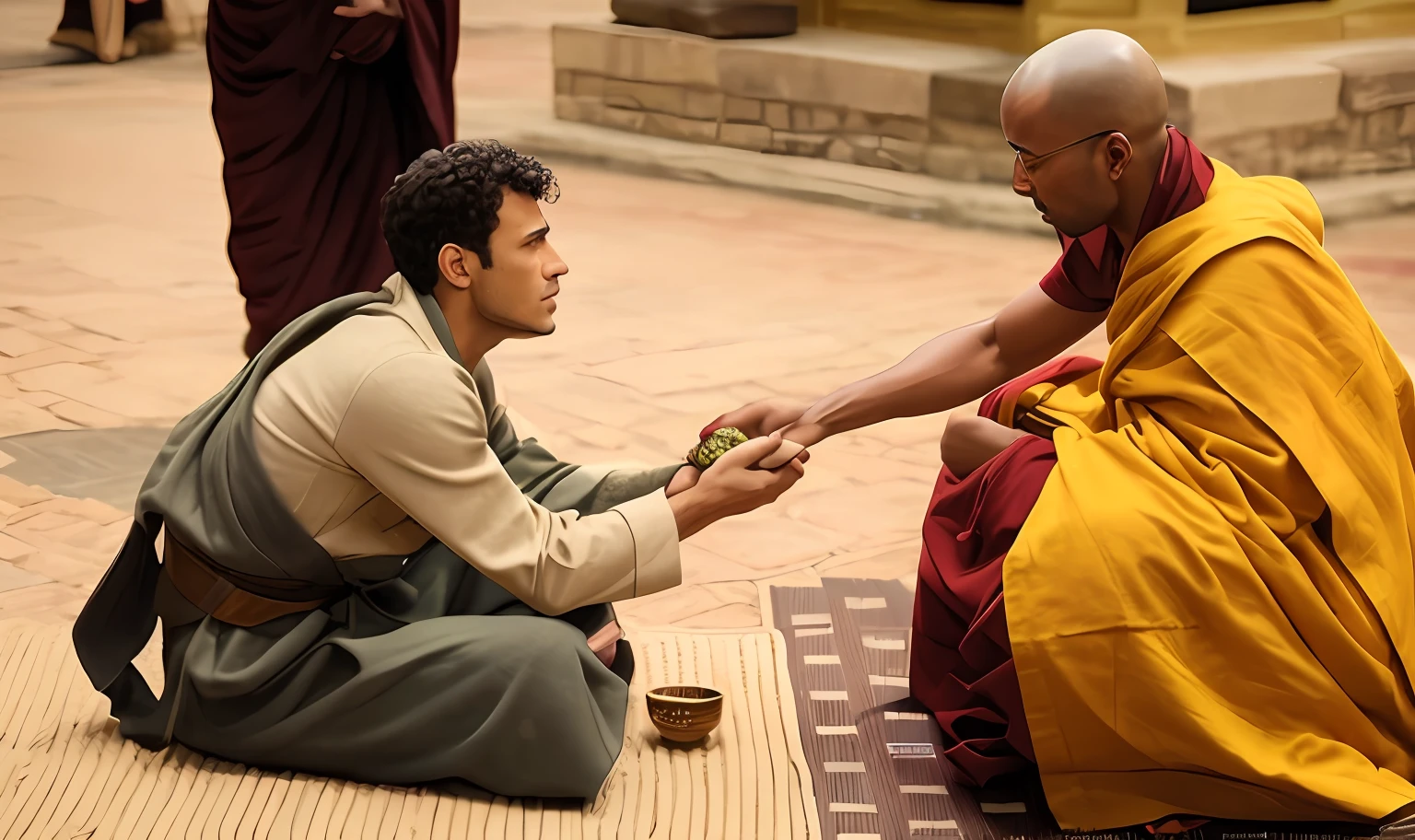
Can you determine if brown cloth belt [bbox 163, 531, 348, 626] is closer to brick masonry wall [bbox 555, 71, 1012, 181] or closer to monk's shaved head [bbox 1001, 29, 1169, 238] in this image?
monk's shaved head [bbox 1001, 29, 1169, 238]

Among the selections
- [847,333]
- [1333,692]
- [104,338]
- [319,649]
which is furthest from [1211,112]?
[319,649]

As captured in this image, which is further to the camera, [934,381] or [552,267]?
[934,381]

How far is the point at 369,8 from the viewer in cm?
525

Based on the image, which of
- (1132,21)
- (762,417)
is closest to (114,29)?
(1132,21)

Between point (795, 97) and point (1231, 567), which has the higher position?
point (1231, 567)

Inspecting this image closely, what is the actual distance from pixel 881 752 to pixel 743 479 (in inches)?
24.1

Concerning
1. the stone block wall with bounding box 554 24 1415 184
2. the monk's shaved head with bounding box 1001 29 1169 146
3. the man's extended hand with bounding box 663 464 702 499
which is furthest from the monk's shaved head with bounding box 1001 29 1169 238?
the stone block wall with bounding box 554 24 1415 184

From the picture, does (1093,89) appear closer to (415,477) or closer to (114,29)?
(415,477)

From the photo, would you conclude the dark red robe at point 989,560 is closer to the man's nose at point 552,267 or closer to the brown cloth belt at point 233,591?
the man's nose at point 552,267

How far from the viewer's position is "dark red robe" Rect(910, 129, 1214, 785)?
2934 millimetres

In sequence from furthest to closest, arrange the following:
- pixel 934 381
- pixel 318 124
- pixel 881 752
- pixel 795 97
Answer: pixel 795 97, pixel 318 124, pixel 934 381, pixel 881 752

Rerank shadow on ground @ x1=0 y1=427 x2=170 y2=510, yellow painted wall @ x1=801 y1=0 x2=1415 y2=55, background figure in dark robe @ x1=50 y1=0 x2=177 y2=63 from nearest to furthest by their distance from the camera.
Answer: shadow on ground @ x1=0 y1=427 x2=170 y2=510 → yellow painted wall @ x1=801 y1=0 x2=1415 y2=55 → background figure in dark robe @ x1=50 y1=0 x2=177 y2=63

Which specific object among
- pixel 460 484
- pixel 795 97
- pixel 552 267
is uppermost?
pixel 552 267

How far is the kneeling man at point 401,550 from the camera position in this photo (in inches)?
107
